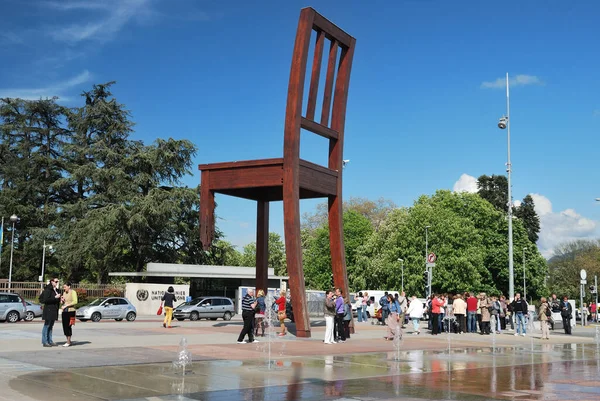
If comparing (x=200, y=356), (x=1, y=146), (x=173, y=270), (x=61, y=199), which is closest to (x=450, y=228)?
(x=173, y=270)

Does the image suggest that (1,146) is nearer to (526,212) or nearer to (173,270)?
(173,270)

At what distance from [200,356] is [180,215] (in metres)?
37.5

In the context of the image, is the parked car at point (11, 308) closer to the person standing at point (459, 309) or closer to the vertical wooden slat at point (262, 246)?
the vertical wooden slat at point (262, 246)

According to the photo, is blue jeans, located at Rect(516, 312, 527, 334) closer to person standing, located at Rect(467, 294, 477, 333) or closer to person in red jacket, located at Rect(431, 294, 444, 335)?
person standing, located at Rect(467, 294, 477, 333)

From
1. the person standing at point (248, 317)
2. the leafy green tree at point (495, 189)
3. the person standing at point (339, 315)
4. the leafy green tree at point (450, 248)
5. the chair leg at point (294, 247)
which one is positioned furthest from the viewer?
the leafy green tree at point (495, 189)

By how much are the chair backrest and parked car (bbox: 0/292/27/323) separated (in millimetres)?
17687

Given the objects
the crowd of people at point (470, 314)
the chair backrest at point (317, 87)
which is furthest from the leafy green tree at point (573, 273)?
the chair backrest at point (317, 87)

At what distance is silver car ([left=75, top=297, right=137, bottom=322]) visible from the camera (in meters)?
34.8

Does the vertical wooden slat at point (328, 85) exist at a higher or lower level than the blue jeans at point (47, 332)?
higher

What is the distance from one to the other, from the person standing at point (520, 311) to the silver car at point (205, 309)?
17745 millimetres

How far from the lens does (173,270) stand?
1836 inches

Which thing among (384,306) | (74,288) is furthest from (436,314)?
(74,288)

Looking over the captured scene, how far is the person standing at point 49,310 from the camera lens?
1664cm

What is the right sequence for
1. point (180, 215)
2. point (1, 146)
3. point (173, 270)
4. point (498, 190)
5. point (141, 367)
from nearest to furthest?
point (141, 367) → point (173, 270) → point (180, 215) → point (1, 146) → point (498, 190)
